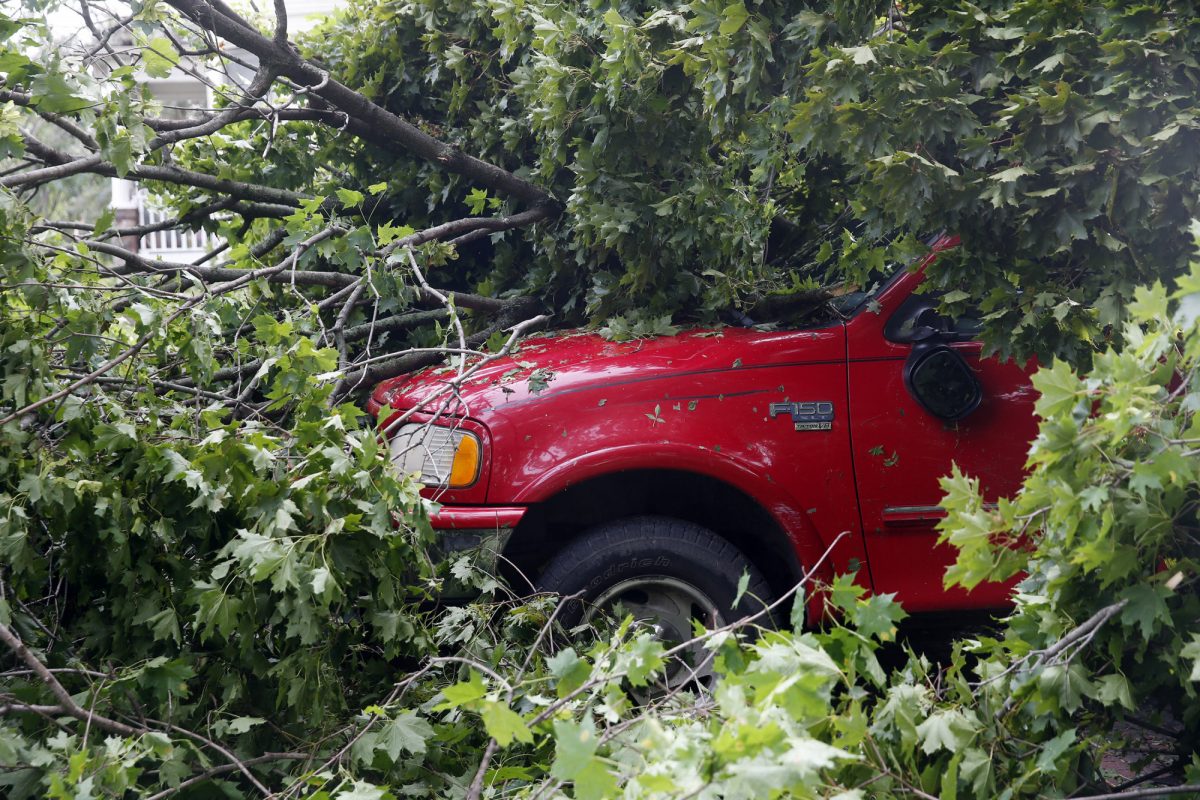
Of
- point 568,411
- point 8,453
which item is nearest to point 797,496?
point 568,411

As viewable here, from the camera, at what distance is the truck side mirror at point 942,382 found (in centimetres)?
390

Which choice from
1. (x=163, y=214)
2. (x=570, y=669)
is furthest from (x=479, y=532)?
(x=163, y=214)

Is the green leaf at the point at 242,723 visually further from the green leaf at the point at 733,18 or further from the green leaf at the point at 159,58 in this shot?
the green leaf at the point at 733,18

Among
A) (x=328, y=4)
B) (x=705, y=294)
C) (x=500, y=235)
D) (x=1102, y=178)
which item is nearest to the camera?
(x=1102, y=178)

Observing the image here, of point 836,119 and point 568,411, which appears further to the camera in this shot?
point 568,411

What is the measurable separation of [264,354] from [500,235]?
5.88 ft

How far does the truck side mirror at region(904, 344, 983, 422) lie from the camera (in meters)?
3.90

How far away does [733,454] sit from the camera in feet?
12.6

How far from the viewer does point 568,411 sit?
3.86 m

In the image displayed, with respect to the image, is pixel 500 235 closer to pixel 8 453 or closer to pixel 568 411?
pixel 568 411

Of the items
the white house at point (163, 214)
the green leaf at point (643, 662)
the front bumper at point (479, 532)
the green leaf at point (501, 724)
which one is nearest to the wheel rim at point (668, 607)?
the front bumper at point (479, 532)

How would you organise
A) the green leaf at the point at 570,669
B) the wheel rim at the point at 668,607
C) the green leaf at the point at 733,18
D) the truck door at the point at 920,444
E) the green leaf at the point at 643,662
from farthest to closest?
Answer: the truck door at the point at 920,444 < the wheel rim at the point at 668,607 < the green leaf at the point at 733,18 < the green leaf at the point at 570,669 < the green leaf at the point at 643,662

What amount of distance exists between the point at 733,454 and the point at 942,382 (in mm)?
848

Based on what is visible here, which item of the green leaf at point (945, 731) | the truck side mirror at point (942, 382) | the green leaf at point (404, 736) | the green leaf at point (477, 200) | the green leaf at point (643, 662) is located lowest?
the green leaf at point (404, 736)
